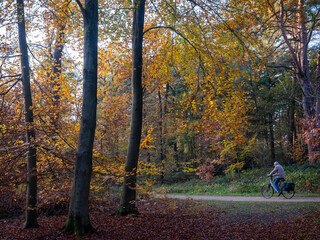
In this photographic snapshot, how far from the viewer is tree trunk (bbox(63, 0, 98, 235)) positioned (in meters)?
5.99

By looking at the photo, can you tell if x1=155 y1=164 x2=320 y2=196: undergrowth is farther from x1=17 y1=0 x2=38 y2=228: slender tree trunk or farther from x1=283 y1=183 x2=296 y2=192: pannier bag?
x1=17 y1=0 x2=38 y2=228: slender tree trunk

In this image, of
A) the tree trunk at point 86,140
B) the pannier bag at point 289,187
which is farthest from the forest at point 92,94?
the pannier bag at point 289,187

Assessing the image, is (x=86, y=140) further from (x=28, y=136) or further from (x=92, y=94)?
(x=28, y=136)

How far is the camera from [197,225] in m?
7.84

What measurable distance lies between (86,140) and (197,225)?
159 inches

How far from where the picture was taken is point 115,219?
830 centimetres

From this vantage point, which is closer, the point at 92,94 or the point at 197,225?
the point at 92,94

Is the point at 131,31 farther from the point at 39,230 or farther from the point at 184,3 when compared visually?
the point at 39,230

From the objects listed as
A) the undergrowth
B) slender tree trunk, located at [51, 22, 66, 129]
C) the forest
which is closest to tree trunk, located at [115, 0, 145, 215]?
the forest

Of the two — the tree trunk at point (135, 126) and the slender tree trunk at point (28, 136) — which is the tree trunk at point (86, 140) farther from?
the tree trunk at point (135, 126)

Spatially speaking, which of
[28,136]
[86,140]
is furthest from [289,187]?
[28,136]

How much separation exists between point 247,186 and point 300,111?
16783mm

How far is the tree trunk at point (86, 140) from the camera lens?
19.6 feet

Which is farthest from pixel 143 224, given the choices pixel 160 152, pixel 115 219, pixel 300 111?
pixel 300 111
